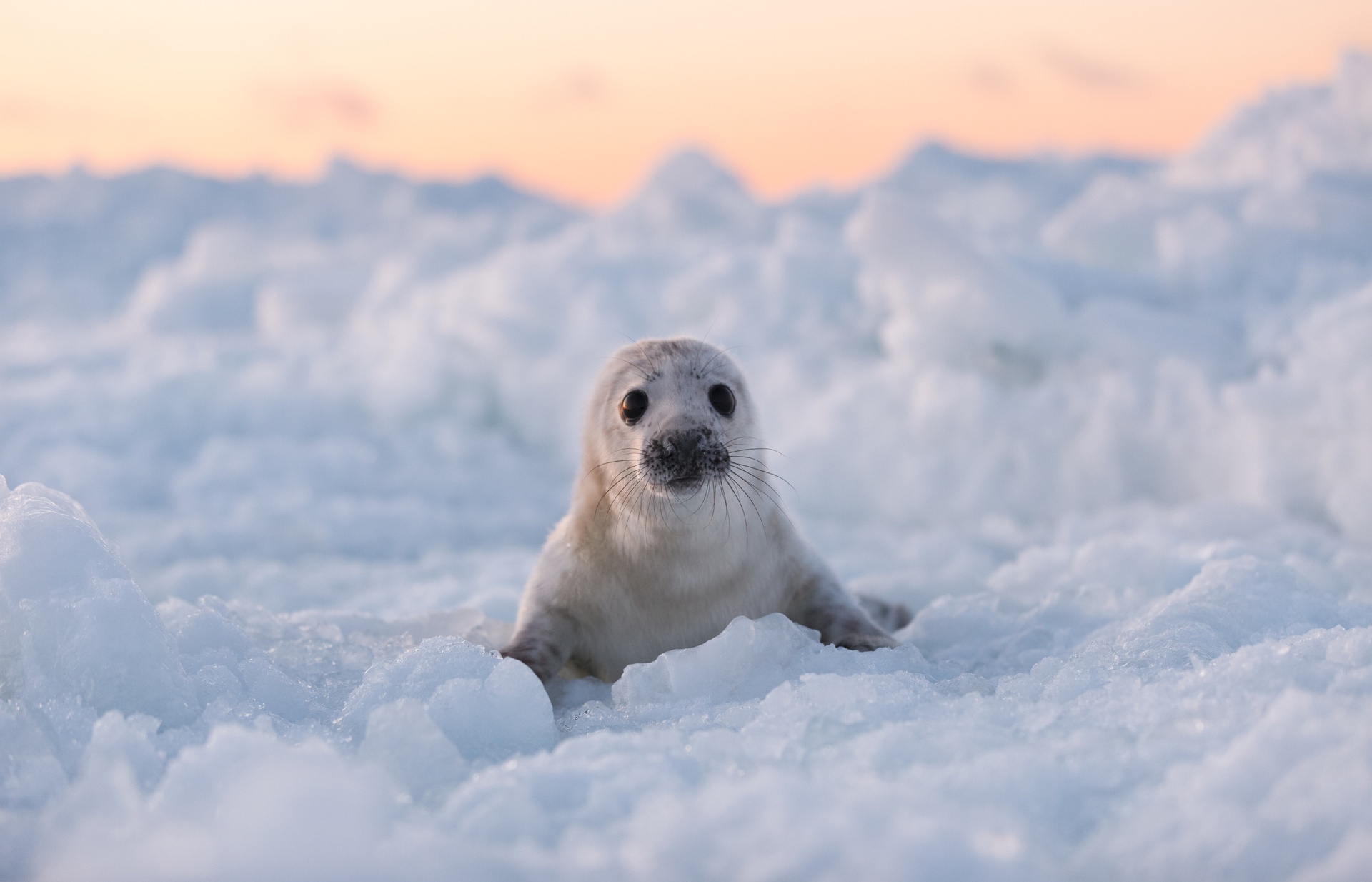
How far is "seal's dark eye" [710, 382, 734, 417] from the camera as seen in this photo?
3615 millimetres

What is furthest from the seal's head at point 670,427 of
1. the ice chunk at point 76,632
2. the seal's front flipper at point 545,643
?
the ice chunk at point 76,632

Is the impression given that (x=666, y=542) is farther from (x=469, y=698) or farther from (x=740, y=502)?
(x=469, y=698)

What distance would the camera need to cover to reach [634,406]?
11.7 feet

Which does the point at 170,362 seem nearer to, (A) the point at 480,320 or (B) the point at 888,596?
(A) the point at 480,320

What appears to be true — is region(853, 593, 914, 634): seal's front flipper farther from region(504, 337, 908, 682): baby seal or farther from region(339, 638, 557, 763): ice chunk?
region(339, 638, 557, 763): ice chunk

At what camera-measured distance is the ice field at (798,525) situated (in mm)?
1935

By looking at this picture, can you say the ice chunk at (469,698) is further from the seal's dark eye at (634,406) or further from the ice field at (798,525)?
the seal's dark eye at (634,406)

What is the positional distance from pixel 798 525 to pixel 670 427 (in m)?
4.42

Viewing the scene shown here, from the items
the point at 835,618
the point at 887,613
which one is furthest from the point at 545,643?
A: the point at 887,613

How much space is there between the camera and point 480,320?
11.3 meters

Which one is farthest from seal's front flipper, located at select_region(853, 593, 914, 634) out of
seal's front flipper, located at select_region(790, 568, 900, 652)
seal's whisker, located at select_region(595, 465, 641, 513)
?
seal's whisker, located at select_region(595, 465, 641, 513)

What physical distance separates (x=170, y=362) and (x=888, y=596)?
395 inches

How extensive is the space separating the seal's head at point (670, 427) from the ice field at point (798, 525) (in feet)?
1.59

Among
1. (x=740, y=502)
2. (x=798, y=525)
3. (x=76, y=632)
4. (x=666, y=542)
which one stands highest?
(x=798, y=525)
